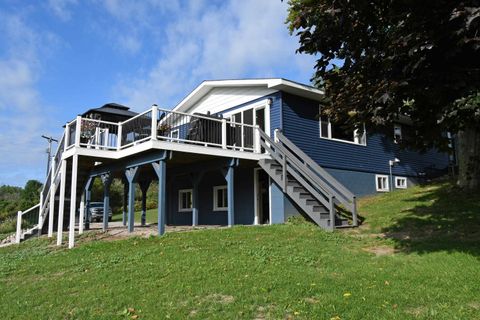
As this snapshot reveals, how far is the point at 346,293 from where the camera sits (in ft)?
18.7

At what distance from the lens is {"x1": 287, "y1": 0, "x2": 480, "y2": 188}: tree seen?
5688 millimetres

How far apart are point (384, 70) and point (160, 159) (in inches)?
296

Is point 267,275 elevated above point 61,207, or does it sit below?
below

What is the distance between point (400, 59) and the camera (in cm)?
637

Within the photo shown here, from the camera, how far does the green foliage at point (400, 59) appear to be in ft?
18.7

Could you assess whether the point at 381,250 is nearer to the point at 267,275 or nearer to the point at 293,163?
the point at 267,275

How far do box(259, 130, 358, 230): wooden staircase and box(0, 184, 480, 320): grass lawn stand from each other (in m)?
0.83

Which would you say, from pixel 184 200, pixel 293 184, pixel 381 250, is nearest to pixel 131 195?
pixel 293 184

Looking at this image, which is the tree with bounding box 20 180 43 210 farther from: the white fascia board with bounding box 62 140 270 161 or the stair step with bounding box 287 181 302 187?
the stair step with bounding box 287 181 302 187

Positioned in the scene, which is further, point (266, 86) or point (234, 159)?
point (266, 86)

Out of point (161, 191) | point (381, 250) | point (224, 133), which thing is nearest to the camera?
point (381, 250)

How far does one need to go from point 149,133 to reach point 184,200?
6499mm

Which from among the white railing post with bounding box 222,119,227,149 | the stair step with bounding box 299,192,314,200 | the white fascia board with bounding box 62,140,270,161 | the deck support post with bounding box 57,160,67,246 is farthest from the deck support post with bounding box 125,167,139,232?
the stair step with bounding box 299,192,314,200

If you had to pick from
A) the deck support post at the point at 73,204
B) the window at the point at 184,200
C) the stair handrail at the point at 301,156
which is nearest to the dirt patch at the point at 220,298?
the deck support post at the point at 73,204
